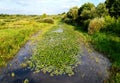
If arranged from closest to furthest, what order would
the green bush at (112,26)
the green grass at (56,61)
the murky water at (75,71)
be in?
the murky water at (75,71) < the green grass at (56,61) < the green bush at (112,26)

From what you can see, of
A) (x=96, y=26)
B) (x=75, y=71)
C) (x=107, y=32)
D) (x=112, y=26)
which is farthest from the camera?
(x=96, y=26)

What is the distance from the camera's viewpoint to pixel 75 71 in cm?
1612

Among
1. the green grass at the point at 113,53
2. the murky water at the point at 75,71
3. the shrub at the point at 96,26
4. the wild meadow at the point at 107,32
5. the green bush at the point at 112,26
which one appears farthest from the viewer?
the shrub at the point at 96,26

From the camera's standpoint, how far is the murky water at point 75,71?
46.3ft

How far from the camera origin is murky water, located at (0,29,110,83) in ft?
46.3

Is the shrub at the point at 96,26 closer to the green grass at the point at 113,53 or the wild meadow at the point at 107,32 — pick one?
the wild meadow at the point at 107,32

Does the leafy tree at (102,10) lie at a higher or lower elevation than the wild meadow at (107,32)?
higher

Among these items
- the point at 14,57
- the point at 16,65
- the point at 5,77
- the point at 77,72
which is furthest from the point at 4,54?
the point at 77,72

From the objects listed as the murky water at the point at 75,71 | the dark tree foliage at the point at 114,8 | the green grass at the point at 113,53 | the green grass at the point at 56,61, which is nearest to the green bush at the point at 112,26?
the green grass at the point at 113,53

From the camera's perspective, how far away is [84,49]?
2464 cm

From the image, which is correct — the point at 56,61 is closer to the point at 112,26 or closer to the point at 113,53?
the point at 113,53

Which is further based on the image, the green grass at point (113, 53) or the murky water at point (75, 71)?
the green grass at point (113, 53)

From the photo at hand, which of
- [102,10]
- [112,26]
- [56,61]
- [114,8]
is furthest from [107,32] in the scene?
[56,61]

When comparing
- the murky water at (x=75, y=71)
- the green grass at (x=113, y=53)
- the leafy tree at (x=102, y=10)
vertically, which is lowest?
the murky water at (x=75, y=71)
